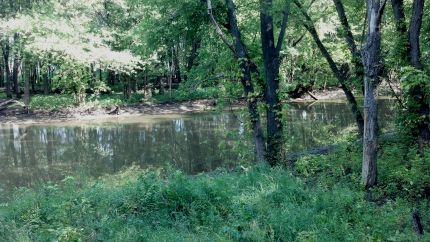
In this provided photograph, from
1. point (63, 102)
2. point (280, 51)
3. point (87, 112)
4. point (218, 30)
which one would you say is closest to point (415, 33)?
point (218, 30)

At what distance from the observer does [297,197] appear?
25.9 ft

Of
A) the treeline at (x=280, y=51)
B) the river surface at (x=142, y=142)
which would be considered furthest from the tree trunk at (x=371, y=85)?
the river surface at (x=142, y=142)

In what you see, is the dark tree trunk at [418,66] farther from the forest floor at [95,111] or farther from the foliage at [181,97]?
the foliage at [181,97]

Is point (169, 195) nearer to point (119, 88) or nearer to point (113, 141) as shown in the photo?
point (113, 141)

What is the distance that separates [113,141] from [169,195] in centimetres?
1490

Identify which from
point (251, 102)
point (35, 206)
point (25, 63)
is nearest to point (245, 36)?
point (251, 102)

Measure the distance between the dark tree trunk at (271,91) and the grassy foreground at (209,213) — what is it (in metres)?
2.18

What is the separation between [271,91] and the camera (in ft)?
38.7

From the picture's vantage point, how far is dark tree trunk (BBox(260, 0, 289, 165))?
11.7m

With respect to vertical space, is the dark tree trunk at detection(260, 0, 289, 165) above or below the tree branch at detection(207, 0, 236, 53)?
below

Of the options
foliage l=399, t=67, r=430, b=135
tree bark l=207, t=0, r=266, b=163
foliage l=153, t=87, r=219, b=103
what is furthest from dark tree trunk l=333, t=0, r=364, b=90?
foliage l=153, t=87, r=219, b=103

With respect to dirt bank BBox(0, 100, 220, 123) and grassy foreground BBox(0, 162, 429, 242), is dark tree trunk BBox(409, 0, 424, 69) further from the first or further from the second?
dirt bank BBox(0, 100, 220, 123)

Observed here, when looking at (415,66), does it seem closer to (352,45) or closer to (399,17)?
(399,17)

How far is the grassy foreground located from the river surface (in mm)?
3982
